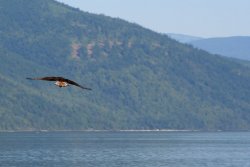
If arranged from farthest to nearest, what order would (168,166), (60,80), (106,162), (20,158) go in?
(20,158)
(106,162)
(168,166)
(60,80)

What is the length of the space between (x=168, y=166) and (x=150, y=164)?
20.7ft

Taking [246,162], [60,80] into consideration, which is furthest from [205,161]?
[60,80]

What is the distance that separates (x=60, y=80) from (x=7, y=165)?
444ft

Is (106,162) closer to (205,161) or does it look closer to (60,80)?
(205,161)

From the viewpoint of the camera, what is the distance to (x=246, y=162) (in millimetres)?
185875

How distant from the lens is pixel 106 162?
598ft

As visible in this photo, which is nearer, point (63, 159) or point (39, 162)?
point (39, 162)

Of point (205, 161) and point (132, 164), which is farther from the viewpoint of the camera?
point (205, 161)

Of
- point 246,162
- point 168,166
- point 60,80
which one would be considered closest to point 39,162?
point 168,166

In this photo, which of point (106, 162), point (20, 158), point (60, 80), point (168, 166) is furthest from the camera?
point (20, 158)

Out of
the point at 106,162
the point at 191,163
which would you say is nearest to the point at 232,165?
the point at 191,163

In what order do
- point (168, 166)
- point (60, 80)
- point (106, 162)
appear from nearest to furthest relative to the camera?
point (60, 80), point (168, 166), point (106, 162)

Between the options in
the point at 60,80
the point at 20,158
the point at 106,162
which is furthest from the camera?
the point at 20,158

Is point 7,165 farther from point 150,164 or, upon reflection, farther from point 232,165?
point 232,165
